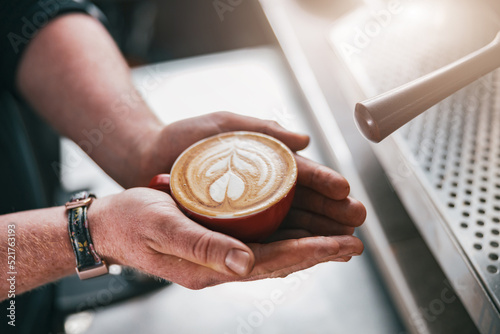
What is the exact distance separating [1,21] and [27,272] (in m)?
0.76

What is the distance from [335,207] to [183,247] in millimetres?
358

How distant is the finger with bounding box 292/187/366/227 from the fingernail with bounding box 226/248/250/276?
1.03 ft

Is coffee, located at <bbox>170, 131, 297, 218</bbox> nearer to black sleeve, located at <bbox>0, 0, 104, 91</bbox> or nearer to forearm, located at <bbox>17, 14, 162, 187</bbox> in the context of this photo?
forearm, located at <bbox>17, 14, 162, 187</bbox>

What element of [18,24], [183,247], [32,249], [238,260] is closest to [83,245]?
[32,249]

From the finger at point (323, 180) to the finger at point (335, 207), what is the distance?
0.7 inches

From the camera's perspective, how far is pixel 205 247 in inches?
25.8

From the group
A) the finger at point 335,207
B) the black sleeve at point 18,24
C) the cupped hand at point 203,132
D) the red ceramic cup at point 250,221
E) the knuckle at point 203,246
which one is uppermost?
the black sleeve at point 18,24

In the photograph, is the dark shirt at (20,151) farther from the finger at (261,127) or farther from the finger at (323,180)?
the finger at (323,180)

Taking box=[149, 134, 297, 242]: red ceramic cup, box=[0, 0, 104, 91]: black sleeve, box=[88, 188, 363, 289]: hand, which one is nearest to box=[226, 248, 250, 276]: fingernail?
box=[88, 188, 363, 289]: hand

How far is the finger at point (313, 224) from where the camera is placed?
88 centimetres

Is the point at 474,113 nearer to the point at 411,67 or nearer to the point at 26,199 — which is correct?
the point at 411,67

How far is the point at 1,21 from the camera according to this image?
119cm

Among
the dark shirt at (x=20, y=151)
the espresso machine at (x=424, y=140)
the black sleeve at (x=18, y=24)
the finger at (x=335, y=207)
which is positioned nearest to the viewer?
the espresso machine at (x=424, y=140)

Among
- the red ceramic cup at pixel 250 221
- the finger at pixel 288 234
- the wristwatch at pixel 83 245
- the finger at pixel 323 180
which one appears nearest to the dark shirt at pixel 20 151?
the wristwatch at pixel 83 245
